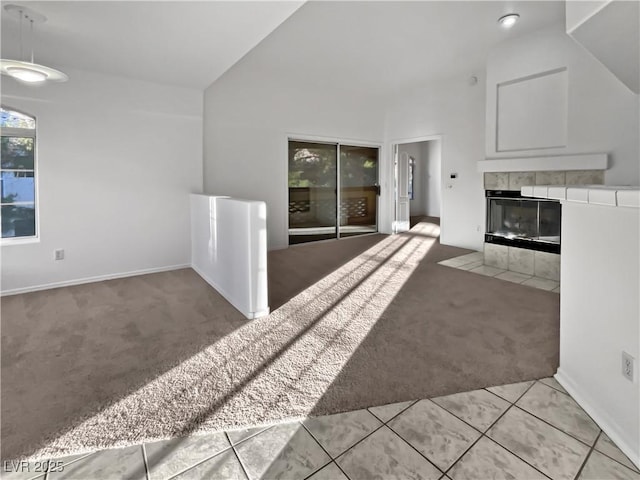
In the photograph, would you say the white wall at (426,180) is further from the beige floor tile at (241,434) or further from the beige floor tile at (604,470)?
the beige floor tile at (241,434)

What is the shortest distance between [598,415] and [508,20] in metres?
3.91

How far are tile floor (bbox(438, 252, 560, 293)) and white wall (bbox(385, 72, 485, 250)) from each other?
0.65 metres

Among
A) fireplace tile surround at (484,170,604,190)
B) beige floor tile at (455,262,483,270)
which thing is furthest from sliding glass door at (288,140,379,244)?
fireplace tile surround at (484,170,604,190)

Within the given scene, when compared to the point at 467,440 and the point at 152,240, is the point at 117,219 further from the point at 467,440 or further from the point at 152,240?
the point at 467,440

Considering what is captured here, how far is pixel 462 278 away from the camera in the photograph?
415cm

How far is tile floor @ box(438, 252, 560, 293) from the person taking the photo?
12.8 feet

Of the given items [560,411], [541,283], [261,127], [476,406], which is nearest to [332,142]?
[261,127]

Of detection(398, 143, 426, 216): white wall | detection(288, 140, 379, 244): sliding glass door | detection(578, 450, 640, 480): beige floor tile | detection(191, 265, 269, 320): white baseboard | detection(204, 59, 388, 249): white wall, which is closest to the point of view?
detection(578, 450, 640, 480): beige floor tile

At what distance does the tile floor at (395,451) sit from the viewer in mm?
1360

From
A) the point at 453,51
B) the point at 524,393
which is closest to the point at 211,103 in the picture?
the point at 453,51

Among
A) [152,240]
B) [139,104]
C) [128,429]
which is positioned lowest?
[128,429]

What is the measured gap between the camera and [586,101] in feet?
12.2

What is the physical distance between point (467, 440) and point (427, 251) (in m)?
4.39

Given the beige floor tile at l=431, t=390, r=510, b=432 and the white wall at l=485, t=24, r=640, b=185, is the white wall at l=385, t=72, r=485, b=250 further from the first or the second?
the beige floor tile at l=431, t=390, r=510, b=432
